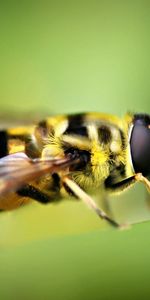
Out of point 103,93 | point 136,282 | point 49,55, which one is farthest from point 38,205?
point 49,55

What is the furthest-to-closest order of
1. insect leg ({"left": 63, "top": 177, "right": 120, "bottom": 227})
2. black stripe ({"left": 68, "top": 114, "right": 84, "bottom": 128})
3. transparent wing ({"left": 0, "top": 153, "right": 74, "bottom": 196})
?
black stripe ({"left": 68, "top": 114, "right": 84, "bottom": 128}) < insect leg ({"left": 63, "top": 177, "right": 120, "bottom": 227}) < transparent wing ({"left": 0, "top": 153, "right": 74, "bottom": 196})

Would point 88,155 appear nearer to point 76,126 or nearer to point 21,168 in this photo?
point 76,126

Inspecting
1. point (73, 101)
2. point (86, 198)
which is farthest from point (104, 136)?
point (73, 101)

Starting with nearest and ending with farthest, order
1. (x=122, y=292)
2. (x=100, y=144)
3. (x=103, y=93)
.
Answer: (x=122, y=292) → (x=100, y=144) → (x=103, y=93)

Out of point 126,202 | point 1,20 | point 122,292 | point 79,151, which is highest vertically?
point 1,20

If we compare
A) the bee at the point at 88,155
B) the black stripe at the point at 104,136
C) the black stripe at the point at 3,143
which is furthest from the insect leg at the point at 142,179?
the black stripe at the point at 3,143

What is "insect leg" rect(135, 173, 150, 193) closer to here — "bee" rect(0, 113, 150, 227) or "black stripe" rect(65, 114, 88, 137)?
"bee" rect(0, 113, 150, 227)

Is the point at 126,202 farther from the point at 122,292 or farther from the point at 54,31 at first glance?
the point at 54,31

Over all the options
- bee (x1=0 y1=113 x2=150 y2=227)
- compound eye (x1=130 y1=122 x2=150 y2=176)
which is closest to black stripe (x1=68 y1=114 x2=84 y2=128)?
bee (x1=0 y1=113 x2=150 y2=227)
